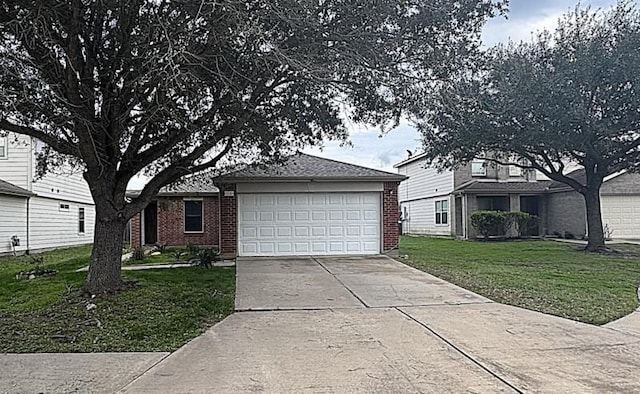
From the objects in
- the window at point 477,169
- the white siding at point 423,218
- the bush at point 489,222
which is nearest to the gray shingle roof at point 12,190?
the bush at point 489,222

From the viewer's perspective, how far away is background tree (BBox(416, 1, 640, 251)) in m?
16.2

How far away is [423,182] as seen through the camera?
34.0 metres

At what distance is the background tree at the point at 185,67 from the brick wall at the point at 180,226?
11100mm

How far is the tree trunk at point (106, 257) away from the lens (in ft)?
32.6

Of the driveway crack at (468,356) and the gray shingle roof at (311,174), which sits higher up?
the gray shingle roof at (311,174)

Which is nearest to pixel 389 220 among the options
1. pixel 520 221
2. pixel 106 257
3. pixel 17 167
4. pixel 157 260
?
pixel 157 260

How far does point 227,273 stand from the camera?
13.2 metres

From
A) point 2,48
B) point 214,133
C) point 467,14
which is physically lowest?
point 214,133

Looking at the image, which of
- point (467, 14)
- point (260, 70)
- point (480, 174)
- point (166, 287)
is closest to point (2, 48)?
point (260, 70)

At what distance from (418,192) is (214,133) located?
84.0 feet

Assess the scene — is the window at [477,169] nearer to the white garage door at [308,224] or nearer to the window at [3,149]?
the white garage door at [308,224]

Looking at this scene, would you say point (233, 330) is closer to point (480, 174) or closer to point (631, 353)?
point (631, 353)

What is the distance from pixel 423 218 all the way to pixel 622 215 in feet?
36.8

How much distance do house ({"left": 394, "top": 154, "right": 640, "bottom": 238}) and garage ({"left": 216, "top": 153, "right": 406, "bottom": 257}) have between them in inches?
397
